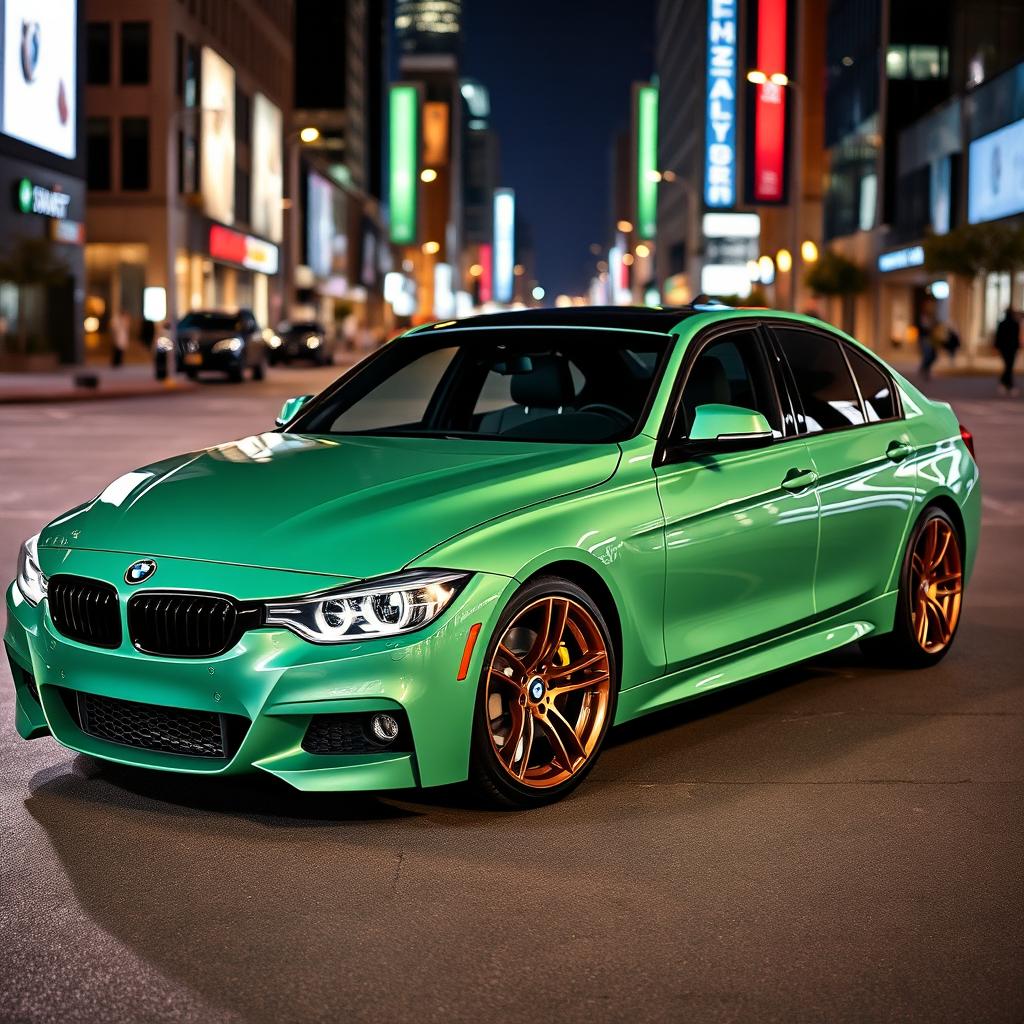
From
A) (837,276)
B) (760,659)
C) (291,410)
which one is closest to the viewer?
(760,659)

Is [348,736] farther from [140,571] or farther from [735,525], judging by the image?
[735,525]

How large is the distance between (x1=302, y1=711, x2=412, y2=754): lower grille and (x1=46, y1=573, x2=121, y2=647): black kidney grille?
642mm

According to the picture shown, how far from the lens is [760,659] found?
6.36m

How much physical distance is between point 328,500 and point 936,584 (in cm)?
338

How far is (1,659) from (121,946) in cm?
398

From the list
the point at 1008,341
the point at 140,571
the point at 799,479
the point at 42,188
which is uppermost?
the point at 42,188

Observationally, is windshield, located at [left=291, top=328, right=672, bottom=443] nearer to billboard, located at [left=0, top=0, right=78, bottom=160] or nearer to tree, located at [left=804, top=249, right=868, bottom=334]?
billboard, located at [left=0, top=0, right=78, bottom=160]

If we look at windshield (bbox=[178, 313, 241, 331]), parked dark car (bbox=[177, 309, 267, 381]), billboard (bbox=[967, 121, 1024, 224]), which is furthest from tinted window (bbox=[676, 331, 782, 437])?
billboard (bbox=[967, 121, 1024, 224])

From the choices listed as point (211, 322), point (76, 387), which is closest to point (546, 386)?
point (76, 387)

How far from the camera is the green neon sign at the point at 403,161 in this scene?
184625mm

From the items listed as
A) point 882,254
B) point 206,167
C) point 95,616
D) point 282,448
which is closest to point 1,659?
point 282,448

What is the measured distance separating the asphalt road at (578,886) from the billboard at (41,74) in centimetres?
4465

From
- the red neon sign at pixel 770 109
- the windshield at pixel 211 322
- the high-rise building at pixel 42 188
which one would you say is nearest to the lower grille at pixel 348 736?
the windshield at pixel 211 322

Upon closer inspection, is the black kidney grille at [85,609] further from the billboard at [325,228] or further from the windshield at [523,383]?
the billboard at [325,228]
